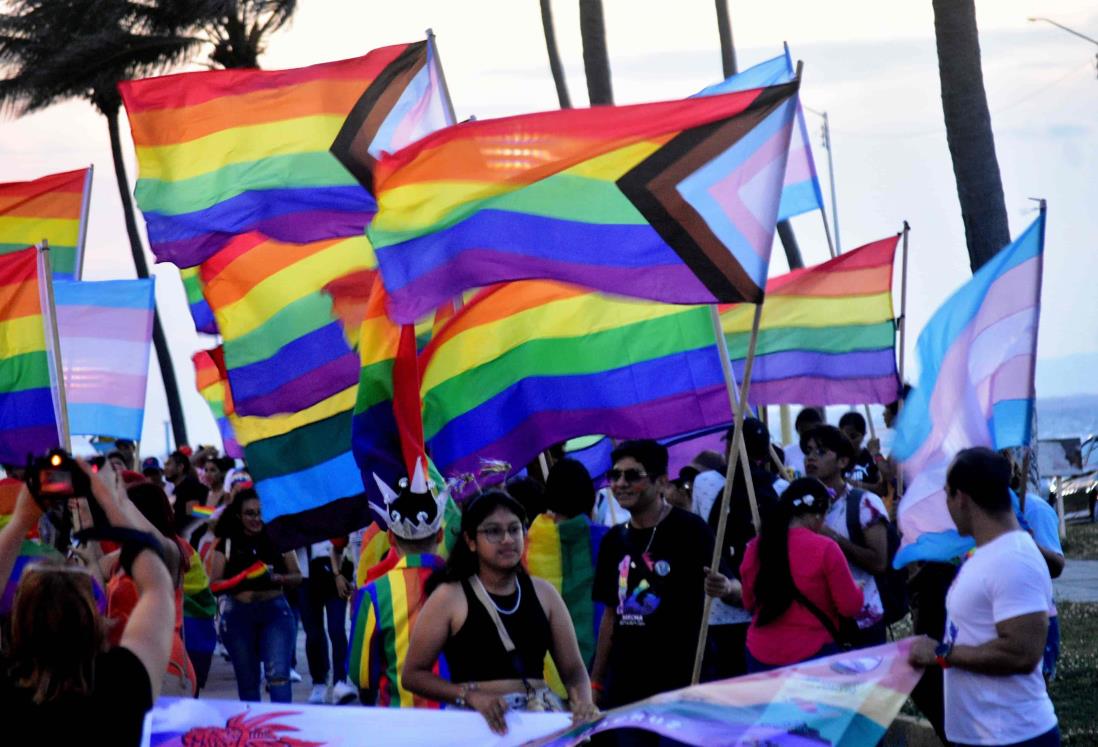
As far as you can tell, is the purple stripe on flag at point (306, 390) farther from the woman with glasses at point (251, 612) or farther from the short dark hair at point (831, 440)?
the short dark hair at point (831, 440)

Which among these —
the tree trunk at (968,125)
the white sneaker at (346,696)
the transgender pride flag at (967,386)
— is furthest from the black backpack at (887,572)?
the tree trunk at (968,125)

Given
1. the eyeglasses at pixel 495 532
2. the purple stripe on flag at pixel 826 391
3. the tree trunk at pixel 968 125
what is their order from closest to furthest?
1. the eyeglasses at pixel 495 532
2. the purple stripe on flag at pixel 826 391
3. the tree trunk at pixel 968 125

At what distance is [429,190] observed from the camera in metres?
7.97

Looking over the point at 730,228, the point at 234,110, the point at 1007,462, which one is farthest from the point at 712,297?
the point at 234,110

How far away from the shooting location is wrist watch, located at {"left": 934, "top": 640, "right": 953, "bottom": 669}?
18.7 ft

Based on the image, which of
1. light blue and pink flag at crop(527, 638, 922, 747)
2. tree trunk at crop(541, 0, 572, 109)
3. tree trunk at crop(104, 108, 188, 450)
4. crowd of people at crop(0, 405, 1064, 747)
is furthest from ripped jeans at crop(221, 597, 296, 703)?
tree trunk at crop(104, 108, 188, 450)

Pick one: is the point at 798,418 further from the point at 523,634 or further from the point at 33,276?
the point at 523,634

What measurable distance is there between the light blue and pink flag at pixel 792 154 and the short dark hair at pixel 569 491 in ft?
15.8

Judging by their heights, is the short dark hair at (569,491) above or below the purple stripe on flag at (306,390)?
below

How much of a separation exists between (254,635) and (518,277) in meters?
4.94

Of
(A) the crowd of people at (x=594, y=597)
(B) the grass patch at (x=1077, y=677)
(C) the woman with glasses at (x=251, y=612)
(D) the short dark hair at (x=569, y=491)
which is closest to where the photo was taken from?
(A) the crowd of people at (x=594, y=597)

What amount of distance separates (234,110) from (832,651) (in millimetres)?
5107

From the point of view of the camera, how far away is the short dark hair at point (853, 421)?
13367mm

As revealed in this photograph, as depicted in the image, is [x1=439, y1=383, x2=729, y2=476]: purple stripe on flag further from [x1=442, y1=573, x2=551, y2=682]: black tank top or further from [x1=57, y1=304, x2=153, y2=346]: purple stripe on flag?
[x1=57, y1=304, x2=153, y2=346]: purple stripe on flag
